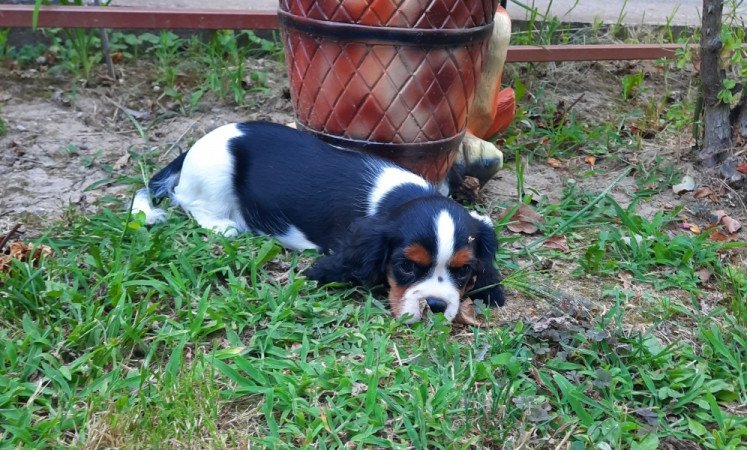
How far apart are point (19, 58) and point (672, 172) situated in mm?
4279

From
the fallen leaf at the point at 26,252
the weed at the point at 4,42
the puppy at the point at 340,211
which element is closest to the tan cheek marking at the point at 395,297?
the puppy at the point at 340,211

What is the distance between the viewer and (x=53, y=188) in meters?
4.26

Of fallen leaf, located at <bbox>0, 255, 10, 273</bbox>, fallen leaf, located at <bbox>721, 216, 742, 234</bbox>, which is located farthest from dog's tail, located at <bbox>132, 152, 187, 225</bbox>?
fallen leaf, located at <bbox>721, 216, 742, 234</bbox>

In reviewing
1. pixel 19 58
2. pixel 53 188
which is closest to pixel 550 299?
pixel 53 188

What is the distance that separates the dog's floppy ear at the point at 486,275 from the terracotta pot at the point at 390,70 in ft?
2.33

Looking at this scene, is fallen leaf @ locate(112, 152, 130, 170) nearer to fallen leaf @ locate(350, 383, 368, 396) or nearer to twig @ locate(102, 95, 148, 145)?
twig @ locate(102, 95, 148, 145)

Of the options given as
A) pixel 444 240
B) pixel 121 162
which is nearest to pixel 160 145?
pixel 121 162

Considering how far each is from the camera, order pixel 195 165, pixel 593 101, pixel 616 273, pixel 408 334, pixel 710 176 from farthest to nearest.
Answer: pixel 593 101 → pixel 710 176 → pixel 195 165 → pixel 616 273 → pixel 408 334

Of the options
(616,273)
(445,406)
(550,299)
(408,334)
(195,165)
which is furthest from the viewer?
(195,165)

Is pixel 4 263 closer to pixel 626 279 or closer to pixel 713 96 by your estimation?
pixel 626 279

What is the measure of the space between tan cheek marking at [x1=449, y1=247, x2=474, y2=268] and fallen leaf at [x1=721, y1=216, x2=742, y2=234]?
5.56 ft

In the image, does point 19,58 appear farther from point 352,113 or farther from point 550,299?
point 550,299

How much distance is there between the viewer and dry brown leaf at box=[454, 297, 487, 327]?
318cm

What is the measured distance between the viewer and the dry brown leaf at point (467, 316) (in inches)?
125
